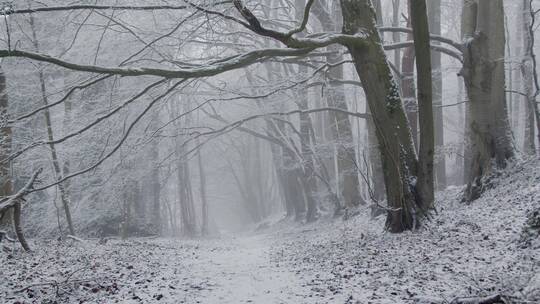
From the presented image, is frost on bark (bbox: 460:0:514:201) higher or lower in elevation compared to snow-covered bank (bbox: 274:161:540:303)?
higher

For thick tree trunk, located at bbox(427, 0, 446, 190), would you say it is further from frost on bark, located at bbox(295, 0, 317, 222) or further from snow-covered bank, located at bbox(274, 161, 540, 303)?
snow-covered bank, located at bbox(274, 161, 540, 303)

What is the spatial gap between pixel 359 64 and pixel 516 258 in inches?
181

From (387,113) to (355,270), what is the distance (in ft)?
10.6

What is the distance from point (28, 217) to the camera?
19.5m

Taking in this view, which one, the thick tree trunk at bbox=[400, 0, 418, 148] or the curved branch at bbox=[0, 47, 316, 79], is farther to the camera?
the thick tree trunk at bbox=[400, 0, 418, 148]

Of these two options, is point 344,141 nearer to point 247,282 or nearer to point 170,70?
point 170,70

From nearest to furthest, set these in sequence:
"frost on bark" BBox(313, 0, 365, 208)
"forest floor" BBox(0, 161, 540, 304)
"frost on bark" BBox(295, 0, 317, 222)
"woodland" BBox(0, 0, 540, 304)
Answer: "forest floor" BBox(0, 161, 540, 304) < "woodland" BBox(0, 0, 540, 304) < "frost on bark" BBox(313, 0, 365, 208) < "frost on bark" BBox(295, 0, 317, 222)

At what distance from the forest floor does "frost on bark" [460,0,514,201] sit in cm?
58

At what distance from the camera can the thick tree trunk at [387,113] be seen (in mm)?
8711

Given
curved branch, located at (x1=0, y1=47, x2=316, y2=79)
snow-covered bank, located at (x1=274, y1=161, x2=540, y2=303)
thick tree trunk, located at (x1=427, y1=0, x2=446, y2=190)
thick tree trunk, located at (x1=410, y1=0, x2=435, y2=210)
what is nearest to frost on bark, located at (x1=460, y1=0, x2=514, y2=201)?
snow-covered bank, located at (x1=274, y1=161, x2=540, y2=303)

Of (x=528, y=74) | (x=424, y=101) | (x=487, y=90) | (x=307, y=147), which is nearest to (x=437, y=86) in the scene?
(x=528, y=74)

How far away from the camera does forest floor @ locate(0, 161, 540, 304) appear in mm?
4953

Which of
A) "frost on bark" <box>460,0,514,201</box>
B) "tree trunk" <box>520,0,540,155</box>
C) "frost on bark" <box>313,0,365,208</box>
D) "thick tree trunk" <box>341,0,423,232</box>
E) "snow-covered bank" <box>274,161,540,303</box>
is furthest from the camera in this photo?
"frost on bark" <box>313,0,365,208</box>

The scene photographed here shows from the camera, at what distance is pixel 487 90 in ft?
33.7
